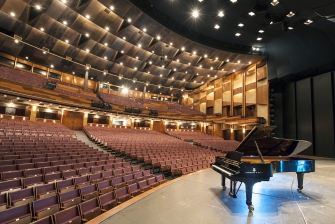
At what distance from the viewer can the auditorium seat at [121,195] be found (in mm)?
2615

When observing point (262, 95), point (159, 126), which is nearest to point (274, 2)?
point (262, 95)

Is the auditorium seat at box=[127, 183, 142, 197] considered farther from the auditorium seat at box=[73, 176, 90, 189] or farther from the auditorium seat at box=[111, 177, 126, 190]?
the auditorium seat at box=[73, 176, 90, 189]

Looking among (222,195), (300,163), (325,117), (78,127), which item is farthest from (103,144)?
(325,117)

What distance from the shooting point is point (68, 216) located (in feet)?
6.20

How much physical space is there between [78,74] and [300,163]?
48.9 ft

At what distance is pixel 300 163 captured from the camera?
2.59 metres

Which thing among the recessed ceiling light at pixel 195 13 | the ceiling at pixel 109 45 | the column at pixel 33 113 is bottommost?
the column at pixel 33 113

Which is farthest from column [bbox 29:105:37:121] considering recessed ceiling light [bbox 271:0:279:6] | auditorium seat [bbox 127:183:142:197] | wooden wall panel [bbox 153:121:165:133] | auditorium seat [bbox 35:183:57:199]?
recessed ceiling light [bbox 271:0:279:6]

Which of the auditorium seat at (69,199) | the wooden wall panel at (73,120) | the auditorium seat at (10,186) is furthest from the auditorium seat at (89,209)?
the wooden wall panel at (73,120)

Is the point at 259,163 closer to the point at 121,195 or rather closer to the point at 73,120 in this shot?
the point at 121,195

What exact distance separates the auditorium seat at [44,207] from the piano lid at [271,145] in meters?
2.74

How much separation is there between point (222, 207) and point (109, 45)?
38.3ft

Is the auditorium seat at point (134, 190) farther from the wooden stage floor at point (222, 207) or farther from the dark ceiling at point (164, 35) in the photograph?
the dark ceiling at point (164, 35)

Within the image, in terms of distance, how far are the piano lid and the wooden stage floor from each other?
2.01 ft
